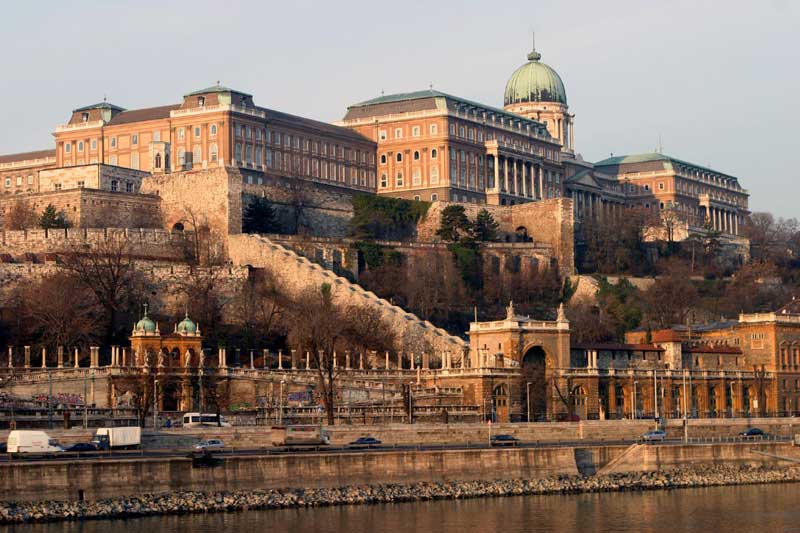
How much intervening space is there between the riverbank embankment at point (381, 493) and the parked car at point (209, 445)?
4948 millimetres

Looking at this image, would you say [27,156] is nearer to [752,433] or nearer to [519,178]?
[519,178]

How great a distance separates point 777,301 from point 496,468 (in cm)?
7484

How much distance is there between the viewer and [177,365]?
99.7 metres

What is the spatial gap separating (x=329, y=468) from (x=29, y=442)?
12179mm

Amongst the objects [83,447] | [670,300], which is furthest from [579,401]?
[670,300]

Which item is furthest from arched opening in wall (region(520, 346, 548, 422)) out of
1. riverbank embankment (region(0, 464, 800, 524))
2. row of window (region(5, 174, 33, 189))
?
row of window (region(5, 174, 33, 189))

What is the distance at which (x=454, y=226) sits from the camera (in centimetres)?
14575

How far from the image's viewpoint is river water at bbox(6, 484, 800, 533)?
2648 inches

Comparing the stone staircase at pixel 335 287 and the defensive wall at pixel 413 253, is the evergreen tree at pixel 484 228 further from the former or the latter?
the stone staircase at pixel 335 287

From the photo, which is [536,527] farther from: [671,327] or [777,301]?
[777,301]

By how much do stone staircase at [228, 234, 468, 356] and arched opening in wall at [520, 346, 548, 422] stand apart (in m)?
9.23

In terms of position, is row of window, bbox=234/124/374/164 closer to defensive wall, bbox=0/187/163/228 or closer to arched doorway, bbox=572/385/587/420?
defensive wall, bbox=0/187/163/228

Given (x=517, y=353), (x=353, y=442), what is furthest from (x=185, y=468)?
(x=517, y=353)

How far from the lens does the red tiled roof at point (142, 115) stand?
152m
